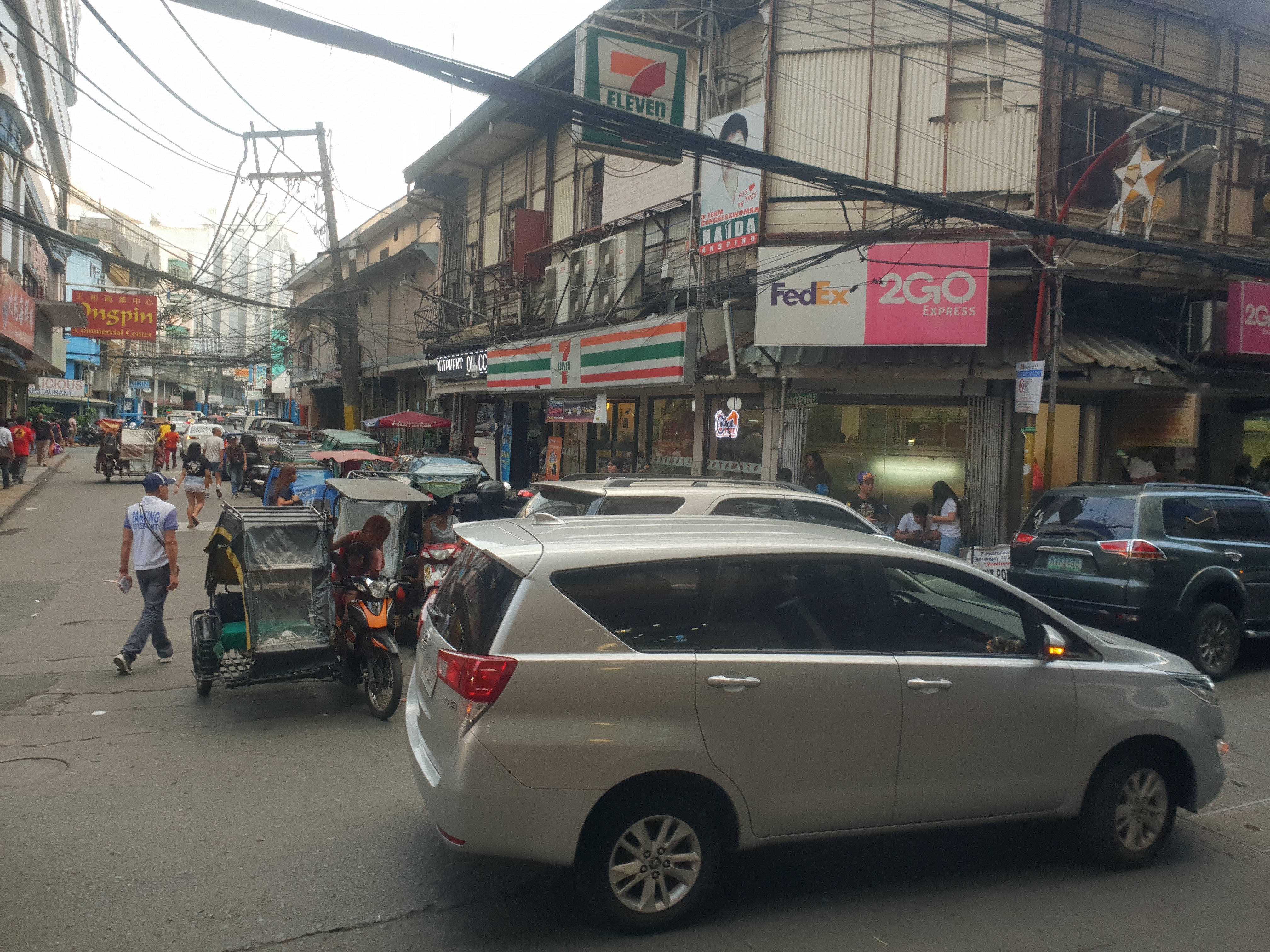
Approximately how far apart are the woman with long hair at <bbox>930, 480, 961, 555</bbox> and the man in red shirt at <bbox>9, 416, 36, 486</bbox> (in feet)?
79.8

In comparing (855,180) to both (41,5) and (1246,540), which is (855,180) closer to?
(1246,540)

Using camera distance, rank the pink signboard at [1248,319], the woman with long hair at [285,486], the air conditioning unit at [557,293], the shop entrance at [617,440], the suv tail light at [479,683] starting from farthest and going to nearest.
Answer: the air conditioning unit at [557,293] < the shop entrance at [617,440] < the woman with long hair at [285,486] < the pink signboard at [1248,319] < the suv tail light at [479,683]

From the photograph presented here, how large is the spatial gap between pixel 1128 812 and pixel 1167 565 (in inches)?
190

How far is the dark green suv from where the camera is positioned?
336 inches

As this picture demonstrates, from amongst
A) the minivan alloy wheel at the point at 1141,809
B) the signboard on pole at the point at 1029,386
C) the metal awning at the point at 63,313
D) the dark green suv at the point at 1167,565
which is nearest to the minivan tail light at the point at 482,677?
the minivan alloy wheel at the point at 1141,809

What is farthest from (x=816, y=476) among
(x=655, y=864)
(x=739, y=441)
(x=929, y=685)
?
(x=655, y=864)

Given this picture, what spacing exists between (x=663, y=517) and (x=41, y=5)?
98.6 ft

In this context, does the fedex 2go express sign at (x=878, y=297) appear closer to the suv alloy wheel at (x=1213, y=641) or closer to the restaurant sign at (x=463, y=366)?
the suv alloy wheel at (x=1213, y=641)

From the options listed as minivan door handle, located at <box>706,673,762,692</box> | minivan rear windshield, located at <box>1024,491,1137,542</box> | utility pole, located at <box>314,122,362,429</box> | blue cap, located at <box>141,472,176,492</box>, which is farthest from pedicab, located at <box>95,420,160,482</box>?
minivan door handle, located at <box>706,673,762,692</box>

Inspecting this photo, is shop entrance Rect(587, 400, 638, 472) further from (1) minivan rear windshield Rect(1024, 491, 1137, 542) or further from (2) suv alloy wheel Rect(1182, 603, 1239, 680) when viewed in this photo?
(2) suv alloy wheel Rect(1182, 603, 1239, 680)

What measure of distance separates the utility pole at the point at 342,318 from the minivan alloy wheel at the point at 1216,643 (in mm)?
21520

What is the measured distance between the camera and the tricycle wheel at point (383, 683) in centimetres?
679

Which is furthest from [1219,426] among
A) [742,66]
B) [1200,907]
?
[1200,907]

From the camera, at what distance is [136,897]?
13.3ft
